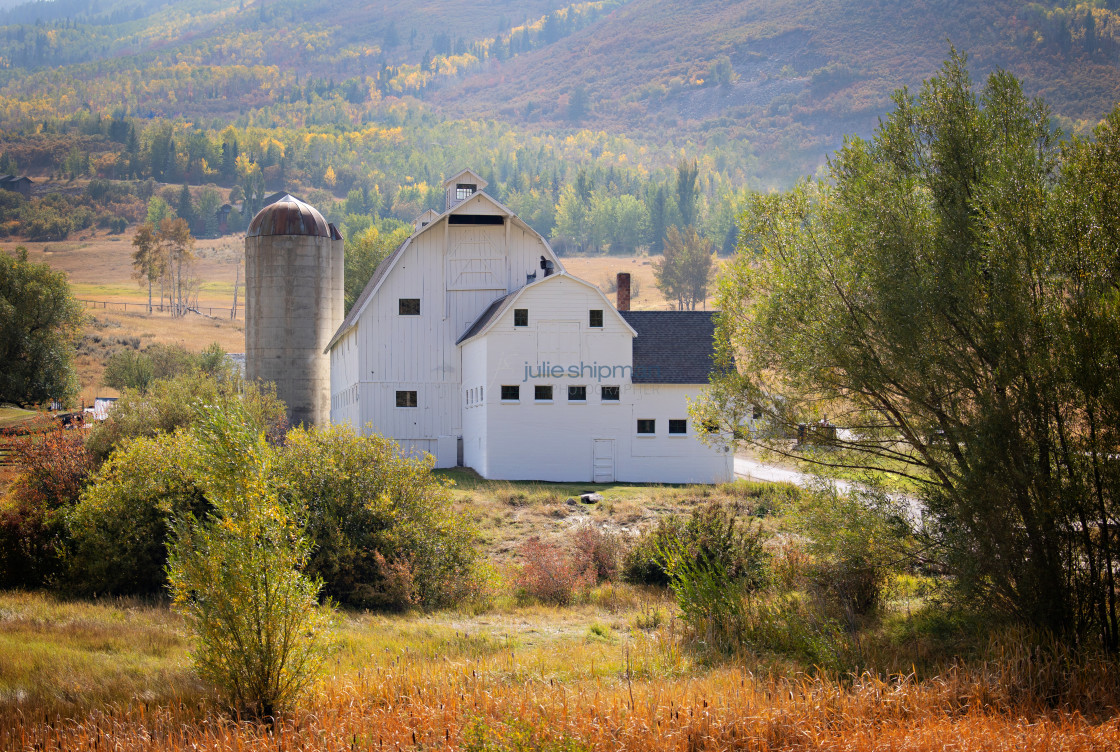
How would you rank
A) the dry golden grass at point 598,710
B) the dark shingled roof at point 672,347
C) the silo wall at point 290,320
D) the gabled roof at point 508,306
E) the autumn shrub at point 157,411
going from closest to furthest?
the dry golden grass at point 598,710
the autumn shrub at point 157,411
the gabled roof at point 508,306
the dark shingled roof at point 672,347
the silo wall at point 290,320

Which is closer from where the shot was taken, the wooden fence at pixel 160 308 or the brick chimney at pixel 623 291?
the brick chimney at pixel 623 291

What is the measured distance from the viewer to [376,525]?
1877 cm

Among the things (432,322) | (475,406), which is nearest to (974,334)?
(475,406)

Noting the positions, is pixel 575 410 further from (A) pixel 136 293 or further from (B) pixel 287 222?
(A) pixel 136 293

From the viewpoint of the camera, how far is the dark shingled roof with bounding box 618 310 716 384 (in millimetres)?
34531

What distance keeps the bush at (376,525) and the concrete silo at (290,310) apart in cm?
2439

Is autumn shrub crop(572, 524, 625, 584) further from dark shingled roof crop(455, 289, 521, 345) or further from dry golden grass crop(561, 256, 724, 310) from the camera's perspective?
dry golden grass crop(561, 256, 724, 310)

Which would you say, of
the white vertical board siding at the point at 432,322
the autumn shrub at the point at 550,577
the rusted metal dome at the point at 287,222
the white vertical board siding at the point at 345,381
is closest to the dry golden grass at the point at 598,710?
the autumn shrub at the point at 550,577

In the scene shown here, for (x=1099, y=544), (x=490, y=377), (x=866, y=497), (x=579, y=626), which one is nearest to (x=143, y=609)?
(x=579, y=626)

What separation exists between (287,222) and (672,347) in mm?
19646

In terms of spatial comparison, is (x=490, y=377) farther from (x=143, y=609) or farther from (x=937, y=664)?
(x=937, y=664)

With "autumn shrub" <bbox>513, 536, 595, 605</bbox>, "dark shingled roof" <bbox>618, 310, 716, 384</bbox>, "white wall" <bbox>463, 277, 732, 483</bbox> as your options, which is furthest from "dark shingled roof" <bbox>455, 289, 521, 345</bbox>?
"autumn shrub" <bbox>513, 536, 595, 605</bbox>

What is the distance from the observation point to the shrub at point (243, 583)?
9.62 meters

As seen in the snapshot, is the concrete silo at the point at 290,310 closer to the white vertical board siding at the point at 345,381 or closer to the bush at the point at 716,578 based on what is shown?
the white vertical board siding at the point at 345,381
